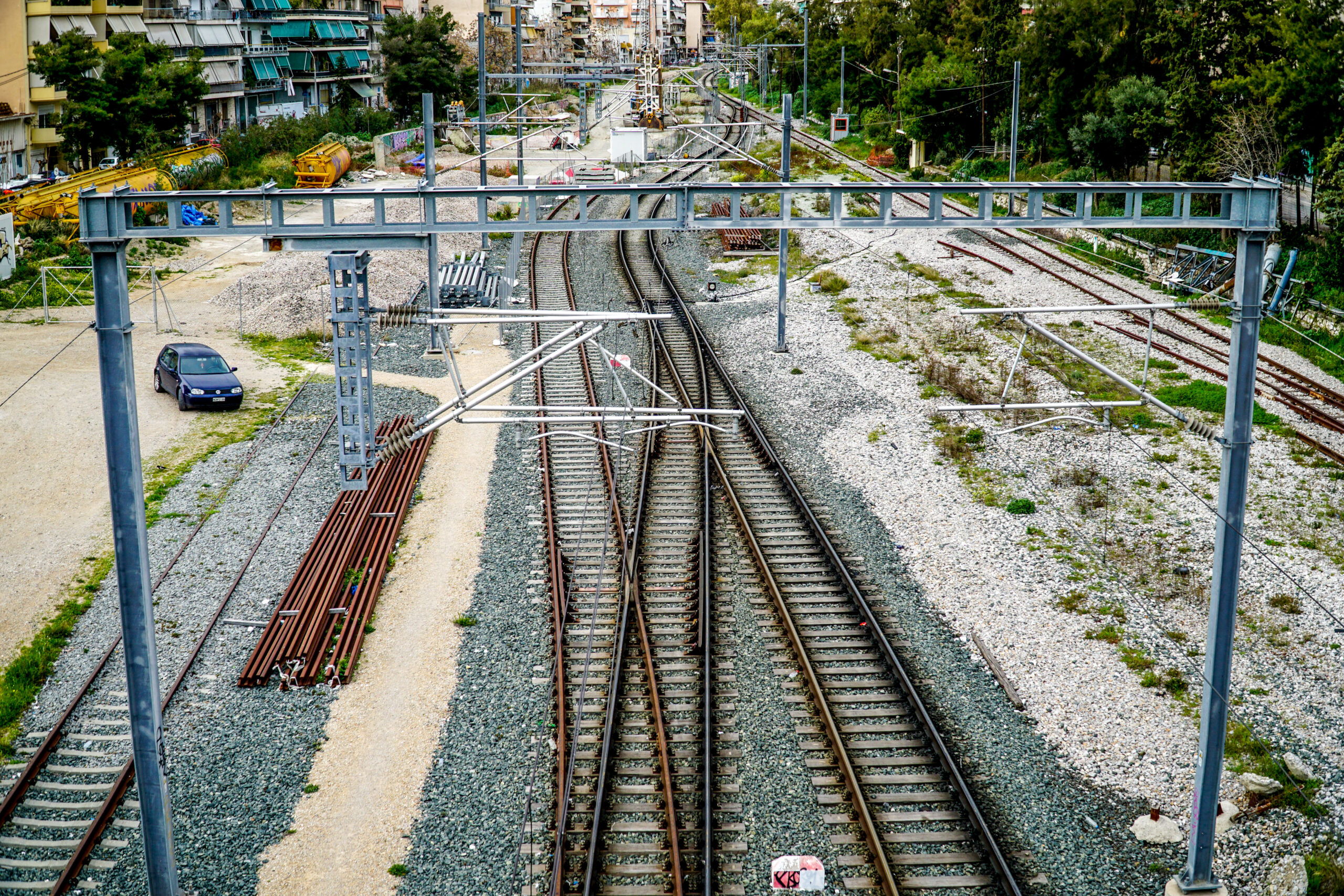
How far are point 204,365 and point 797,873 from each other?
19.3 meters

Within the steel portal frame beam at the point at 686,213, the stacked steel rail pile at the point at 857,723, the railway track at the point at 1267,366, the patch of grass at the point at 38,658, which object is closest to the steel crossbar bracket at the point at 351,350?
the steel portal frame beam at the point at 686,213

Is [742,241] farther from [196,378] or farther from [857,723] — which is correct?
[857,723]

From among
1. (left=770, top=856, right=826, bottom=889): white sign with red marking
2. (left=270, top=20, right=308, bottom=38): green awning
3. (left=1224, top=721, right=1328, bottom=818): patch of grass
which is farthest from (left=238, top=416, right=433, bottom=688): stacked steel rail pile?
(left=270, top=20, right=308, bottom=38): green awning

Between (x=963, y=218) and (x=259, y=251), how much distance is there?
118 feet

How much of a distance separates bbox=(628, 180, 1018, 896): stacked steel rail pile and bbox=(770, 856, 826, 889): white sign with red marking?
0.48 m

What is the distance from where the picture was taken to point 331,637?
14.8 meters

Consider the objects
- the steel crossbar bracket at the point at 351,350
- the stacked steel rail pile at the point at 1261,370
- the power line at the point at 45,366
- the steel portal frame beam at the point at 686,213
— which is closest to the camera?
the steel portal frame beam at the point at 686,213

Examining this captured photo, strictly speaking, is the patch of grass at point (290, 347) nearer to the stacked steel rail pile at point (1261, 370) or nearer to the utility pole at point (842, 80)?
the stacked steel rail pile at point (1261, 370)

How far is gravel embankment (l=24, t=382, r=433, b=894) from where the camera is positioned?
36.1 feet

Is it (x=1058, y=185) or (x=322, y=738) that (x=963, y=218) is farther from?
(x=322, y=738)

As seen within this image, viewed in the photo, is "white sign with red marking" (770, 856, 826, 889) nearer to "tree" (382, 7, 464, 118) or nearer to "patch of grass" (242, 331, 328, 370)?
"patch of grass" (242, 331, 328, 370)

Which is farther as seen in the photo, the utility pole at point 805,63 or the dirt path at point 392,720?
the utility pole at point 805,63

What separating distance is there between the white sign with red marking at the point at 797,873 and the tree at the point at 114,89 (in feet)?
145

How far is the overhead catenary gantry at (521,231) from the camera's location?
30.0 ft
